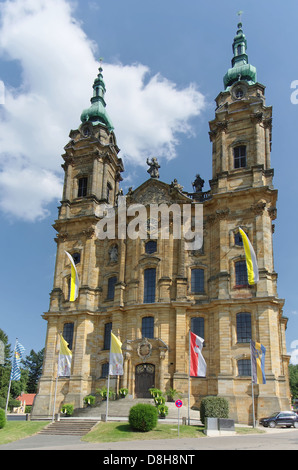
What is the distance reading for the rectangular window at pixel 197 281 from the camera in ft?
132

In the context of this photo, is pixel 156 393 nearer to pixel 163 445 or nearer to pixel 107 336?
pixel 107 336

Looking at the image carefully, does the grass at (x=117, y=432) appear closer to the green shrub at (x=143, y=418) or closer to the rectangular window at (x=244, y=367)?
the green shrub at (x=143, y=418)

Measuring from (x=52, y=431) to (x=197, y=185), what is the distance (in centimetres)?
2657

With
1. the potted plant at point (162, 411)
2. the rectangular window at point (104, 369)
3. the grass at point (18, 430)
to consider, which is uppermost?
the rectangular window at point (104, 369)

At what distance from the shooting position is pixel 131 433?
80.9ft

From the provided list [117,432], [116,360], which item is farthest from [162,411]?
[117,432]

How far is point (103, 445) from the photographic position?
21438 mm

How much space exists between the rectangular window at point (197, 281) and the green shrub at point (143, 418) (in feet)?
52.4

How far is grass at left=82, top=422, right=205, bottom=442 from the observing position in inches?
938

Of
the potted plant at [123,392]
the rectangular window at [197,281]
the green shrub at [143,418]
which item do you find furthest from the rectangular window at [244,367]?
the green shrub at [143,418]

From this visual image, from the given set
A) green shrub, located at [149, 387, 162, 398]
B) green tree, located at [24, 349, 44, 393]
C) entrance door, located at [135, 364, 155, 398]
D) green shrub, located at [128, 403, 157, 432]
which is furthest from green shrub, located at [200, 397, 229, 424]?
green tree, located at [24, 349, 44, 393]

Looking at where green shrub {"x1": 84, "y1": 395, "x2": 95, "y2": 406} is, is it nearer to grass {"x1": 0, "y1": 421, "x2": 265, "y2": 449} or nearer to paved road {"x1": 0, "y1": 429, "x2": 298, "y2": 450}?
grass {"x1": 0, "y1": 421, "x2": 265, "y2": 449}

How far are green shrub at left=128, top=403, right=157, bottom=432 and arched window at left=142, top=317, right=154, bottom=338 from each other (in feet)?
46.4

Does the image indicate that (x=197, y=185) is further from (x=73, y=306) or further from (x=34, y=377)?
(x=34, y=377)
